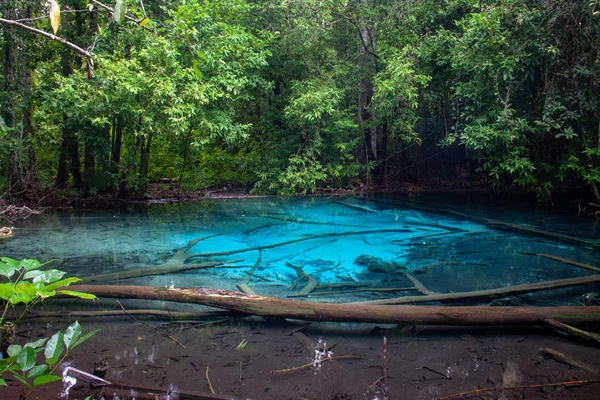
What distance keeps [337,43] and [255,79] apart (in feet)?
11.4

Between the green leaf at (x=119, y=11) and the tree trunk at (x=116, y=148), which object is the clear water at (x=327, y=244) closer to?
the tree trunk at (x=116, y=148)

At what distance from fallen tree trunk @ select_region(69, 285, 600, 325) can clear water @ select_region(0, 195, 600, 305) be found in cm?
73

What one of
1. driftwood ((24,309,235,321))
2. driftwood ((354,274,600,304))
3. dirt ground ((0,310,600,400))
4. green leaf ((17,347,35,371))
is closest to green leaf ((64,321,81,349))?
green leaf ((17,347,35,371))

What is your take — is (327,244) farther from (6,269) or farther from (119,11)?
(119,11)

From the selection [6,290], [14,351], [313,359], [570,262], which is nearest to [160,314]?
[313,359]

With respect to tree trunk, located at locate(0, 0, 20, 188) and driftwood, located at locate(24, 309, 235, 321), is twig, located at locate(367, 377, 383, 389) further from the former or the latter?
tree trunk, located at locate(0, 0, 20, 188)

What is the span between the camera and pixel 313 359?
9.20ft

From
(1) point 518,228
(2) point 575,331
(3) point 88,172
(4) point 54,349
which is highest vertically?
(3) point 88,172

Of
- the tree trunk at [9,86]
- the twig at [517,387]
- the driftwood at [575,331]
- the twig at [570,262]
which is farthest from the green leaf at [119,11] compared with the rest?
the tree trunk at [9,86]

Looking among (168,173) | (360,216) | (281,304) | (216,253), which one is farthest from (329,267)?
(168,173)

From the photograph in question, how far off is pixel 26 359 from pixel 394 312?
2.35 m

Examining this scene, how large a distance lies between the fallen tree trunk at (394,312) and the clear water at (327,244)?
730mm

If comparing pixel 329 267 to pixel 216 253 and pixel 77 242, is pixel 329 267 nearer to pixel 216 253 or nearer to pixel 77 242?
pixel 216 253

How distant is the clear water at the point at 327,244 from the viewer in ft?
15.1
